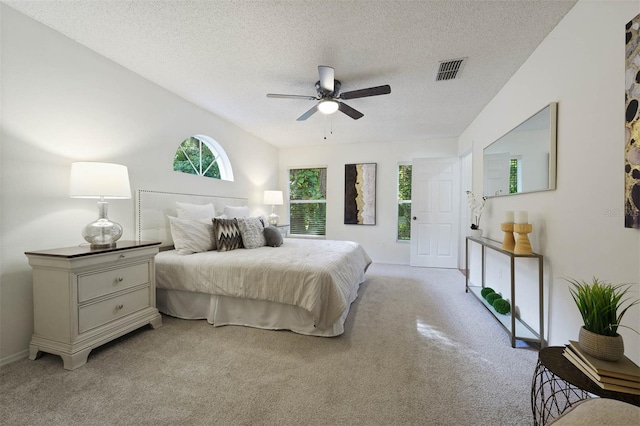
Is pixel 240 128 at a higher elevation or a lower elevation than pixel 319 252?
higher

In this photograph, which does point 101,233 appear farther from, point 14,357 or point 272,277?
point 272,277

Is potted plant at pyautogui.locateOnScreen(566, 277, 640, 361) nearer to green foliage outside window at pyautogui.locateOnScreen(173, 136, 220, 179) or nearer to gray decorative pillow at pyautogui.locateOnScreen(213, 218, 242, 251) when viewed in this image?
gray decorative pillow at pyautogui.locateOnScreen(213, 218, 242, 251)

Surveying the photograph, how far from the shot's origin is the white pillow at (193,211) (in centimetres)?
302

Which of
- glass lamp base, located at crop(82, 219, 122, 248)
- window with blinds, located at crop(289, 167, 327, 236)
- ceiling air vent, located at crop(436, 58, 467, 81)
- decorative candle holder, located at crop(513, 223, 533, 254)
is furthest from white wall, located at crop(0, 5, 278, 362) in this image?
decorative candle holder, located at crop(513, 223, 533, 254)

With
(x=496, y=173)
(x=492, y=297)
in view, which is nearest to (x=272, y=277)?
(x=492, y=297)

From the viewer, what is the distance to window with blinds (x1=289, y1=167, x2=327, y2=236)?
568 centimetres

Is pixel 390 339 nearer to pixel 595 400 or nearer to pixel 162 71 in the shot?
pixel 595 400

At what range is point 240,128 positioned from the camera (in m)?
4.36

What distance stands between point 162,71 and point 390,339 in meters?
3.33

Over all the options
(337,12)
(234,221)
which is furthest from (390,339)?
(337,12)

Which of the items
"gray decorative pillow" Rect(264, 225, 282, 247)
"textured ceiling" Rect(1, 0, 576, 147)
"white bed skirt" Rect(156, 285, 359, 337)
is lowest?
"white bed skirt" Rect(156, 285, 359, 337)

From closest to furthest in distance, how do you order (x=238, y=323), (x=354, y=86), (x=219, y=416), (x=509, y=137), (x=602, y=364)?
(x=602, y=364)
(x=219, y=416)
(x=238, y=323)
(x=509, y=137)
(x=354, y=86)

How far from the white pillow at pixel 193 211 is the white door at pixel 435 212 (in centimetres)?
362

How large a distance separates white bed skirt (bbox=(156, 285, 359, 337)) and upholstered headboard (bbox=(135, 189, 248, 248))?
658 mm
